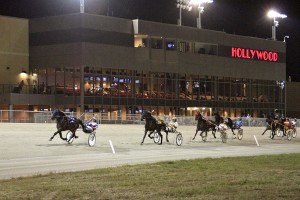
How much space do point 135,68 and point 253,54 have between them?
22.2m

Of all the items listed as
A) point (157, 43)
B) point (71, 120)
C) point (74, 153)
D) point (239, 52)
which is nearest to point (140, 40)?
point (157, 43)

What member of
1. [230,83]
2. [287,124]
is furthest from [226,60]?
[287,124]

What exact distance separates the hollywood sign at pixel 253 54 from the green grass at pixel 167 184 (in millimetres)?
66430

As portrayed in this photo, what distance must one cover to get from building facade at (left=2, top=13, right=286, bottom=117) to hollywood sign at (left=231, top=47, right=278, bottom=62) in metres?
0.14

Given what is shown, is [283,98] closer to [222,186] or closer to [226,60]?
[226,60]

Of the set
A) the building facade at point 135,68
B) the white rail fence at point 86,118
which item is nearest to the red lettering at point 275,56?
the building facade at point 135,68

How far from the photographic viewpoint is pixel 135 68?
7238 cm

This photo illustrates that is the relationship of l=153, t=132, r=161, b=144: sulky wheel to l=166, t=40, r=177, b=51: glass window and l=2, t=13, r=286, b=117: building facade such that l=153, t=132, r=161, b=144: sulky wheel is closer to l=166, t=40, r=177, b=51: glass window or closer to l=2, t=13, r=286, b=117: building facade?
l=2, t=13, r=286, b=117: building facade

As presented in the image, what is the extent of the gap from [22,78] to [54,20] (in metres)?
7.53

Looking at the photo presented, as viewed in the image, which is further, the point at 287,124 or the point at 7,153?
the point at 287,124

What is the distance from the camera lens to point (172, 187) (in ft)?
43.1

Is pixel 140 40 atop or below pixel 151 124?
atop

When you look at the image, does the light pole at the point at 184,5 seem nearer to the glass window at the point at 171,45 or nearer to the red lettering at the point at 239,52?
the glass window at the point at 171,45

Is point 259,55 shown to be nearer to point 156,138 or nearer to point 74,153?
point 156,138
